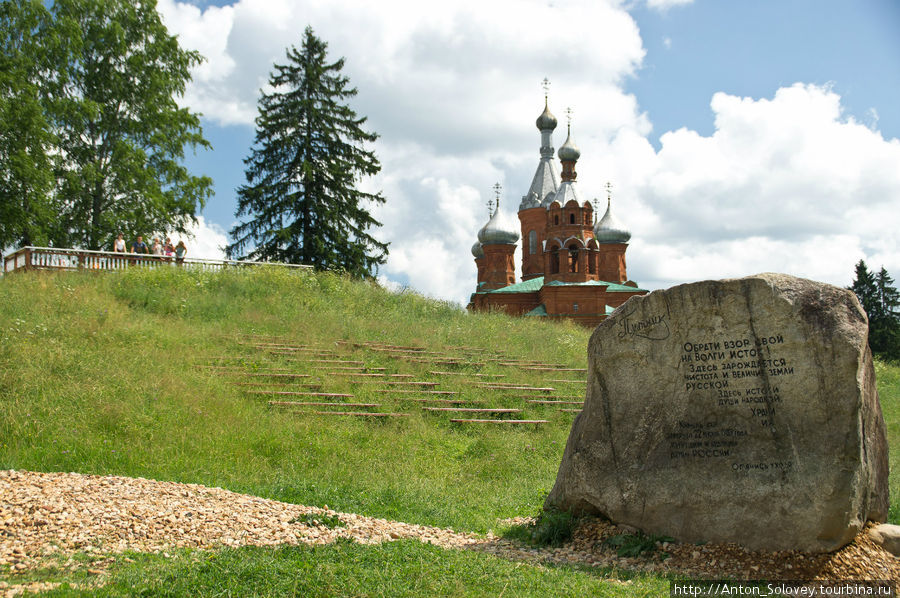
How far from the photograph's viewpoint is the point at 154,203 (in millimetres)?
25547

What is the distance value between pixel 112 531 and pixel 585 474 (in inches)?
168

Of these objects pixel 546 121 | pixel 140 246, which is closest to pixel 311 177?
pixel 140 246

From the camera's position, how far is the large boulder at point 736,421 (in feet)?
18.4

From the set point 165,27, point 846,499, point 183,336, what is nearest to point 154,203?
point 165,27

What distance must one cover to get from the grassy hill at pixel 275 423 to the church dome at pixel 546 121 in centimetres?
3217

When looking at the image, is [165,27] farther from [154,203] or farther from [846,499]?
[846,499]

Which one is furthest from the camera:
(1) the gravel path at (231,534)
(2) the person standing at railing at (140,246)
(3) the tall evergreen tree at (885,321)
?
(3) the tall evergreen tree at (885,321)

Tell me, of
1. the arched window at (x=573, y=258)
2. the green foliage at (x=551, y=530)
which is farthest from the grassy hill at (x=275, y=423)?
the arched window at (x=573, y=258)

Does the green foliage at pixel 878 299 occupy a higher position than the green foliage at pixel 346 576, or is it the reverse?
the green foliage at pixel 878 299

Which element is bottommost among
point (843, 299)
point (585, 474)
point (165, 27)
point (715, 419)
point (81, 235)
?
point (585, 474)

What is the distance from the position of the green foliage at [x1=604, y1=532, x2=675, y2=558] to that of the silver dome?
40570mm
